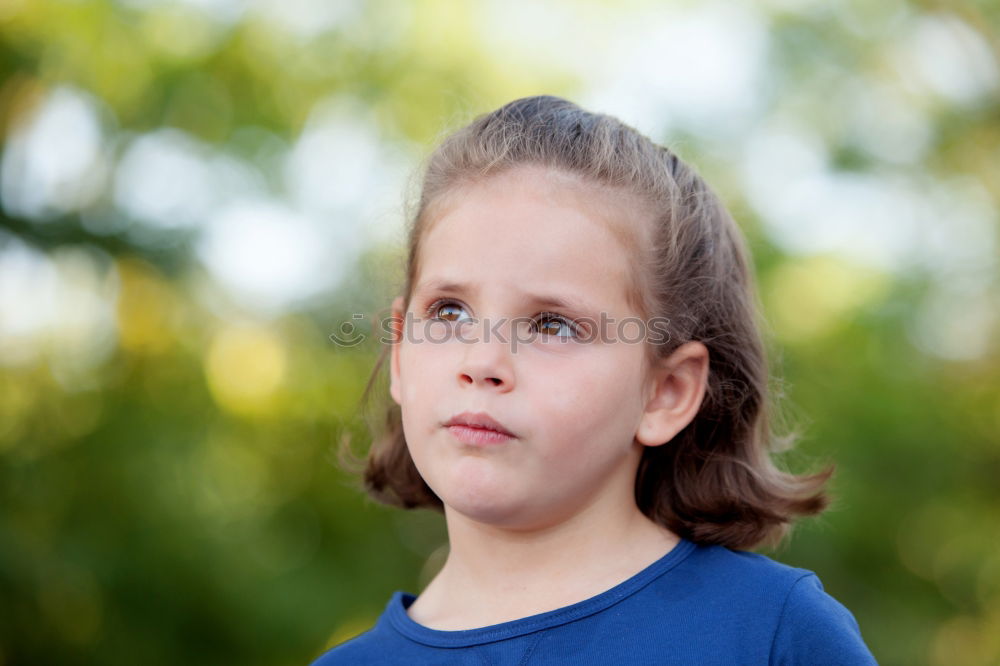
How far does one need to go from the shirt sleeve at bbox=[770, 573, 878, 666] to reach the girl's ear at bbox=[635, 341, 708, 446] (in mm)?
426

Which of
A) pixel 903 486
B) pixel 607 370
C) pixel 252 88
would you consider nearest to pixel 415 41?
pixel 252 88

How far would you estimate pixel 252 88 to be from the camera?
5336 millimetres

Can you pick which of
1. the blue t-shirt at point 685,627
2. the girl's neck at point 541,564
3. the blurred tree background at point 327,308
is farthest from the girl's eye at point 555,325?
the blurred tree background at point 327,308

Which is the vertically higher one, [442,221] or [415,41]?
[415,41]

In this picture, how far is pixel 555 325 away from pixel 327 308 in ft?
11.5

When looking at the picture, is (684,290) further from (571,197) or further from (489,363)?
(489,363)

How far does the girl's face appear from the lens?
6.18 feet

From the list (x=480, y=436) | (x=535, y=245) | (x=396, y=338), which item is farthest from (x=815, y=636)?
(x=396, y=338)

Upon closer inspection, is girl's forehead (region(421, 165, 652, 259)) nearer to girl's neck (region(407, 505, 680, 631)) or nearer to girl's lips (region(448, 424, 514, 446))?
girl's lips (region(448, 424, 514, 446))

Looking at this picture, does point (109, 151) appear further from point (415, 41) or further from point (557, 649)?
point (557, 649)

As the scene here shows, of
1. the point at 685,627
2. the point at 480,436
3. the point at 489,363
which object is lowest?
the point at 685,627

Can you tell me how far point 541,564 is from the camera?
2.03 metres

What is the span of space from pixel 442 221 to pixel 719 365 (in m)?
0.75

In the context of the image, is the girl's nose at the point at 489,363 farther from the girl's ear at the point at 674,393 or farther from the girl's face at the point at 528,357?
the girl's ear at the point at 674,393
